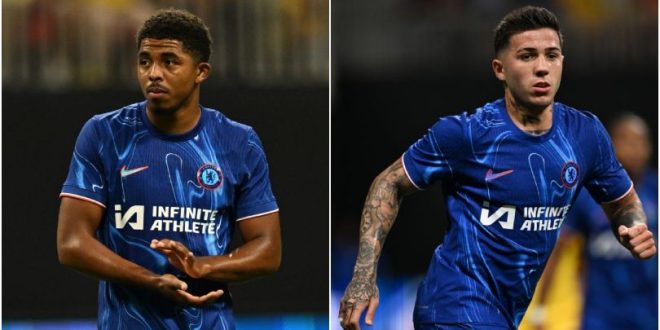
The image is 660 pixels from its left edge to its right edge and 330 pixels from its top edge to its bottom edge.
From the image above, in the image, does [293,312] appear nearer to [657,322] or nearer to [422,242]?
[422,242]

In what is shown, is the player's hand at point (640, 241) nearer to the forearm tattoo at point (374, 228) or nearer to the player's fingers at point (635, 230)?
the player's fingers at point (635, 230)

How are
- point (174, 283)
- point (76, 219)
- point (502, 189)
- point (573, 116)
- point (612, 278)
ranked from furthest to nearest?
point (612, 278), point (573, 116), point (502, 189), point (76, 219), point (174, 283)

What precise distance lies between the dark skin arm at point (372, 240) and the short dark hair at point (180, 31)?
3.34 feet

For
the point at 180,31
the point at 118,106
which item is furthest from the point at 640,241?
the point at 118,106

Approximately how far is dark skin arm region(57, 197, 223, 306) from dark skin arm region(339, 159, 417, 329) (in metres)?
0.58

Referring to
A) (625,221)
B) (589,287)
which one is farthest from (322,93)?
(625,221)

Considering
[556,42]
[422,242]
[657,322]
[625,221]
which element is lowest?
[657,322]

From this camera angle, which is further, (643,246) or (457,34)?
(457,34)

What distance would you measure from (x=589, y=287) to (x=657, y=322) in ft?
1.98

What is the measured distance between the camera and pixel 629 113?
883 cm

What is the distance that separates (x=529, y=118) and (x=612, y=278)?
118 inches

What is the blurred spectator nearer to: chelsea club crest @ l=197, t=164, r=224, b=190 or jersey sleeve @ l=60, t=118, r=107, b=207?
chelsea club crest @ l=197, t=164, r=224, b=190

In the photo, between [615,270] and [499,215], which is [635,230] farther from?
[615,270]

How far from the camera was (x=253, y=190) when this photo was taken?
5297 millimetres
